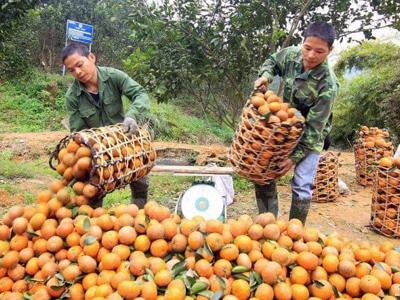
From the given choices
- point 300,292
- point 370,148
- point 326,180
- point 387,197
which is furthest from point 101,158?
point 370,148

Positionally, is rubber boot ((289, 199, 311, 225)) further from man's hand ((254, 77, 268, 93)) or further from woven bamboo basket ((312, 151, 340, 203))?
woven bamboo basket ((312, 151, 340, 203))

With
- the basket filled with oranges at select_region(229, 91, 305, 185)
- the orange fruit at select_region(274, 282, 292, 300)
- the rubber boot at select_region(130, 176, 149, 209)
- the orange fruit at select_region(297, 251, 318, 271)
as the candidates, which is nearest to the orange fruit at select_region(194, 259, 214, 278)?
the orange fruit at select_region(274, 282, 292, 300)

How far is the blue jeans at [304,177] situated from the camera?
322 centimetres

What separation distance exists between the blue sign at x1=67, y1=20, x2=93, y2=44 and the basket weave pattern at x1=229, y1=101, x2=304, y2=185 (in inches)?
322

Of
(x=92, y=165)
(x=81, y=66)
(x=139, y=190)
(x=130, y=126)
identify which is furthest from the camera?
(x=139, y=190)

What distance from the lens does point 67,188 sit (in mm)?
2301

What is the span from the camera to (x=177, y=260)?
187 cm

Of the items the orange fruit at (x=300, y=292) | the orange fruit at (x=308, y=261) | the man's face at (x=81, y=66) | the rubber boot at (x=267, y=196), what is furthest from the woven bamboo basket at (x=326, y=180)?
the orange fruit at (x=300, y=292)

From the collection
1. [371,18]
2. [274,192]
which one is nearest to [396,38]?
[371,18]

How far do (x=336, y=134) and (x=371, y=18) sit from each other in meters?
6.69

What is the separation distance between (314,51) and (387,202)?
2.48 m

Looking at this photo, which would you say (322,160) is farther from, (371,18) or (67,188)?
(67,188)

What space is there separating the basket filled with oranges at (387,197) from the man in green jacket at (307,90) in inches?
61.1

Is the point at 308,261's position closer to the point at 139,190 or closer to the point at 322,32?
the point at 322,32
